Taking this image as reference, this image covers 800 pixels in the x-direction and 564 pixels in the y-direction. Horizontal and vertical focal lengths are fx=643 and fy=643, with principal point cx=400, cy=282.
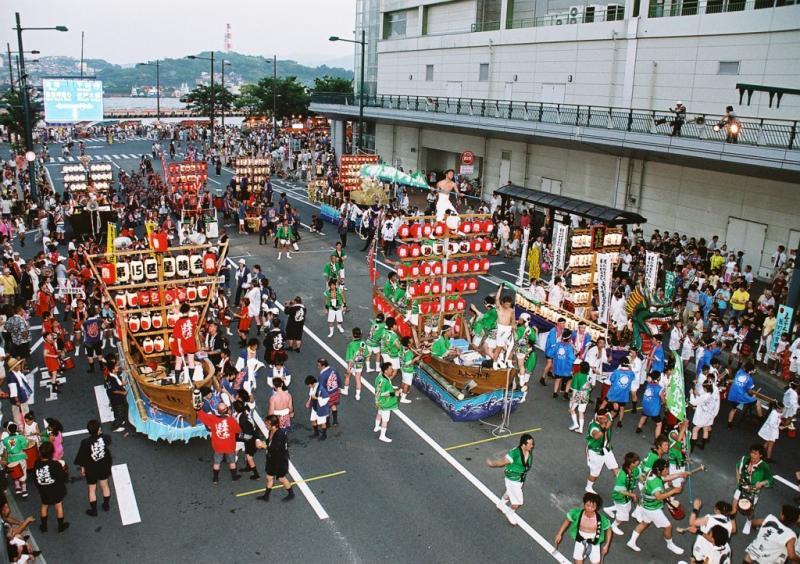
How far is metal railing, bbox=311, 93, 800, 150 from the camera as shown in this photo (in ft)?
68.7

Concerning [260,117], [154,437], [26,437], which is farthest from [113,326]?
[260,117]

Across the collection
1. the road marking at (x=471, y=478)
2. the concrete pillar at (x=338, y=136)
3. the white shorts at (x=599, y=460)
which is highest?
the concrete pillar at (x=338, y=136)

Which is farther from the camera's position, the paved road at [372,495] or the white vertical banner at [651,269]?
the white vertical banner at [651,269]

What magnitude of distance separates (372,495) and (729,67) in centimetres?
2323

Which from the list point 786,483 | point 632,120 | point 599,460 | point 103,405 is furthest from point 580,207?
point 103,405

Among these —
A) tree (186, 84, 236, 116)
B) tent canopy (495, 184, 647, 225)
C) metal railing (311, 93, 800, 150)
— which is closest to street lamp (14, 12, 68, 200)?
metal railing (311, 93, 800, 150)

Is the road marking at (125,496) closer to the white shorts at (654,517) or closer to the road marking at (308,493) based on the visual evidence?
the road marking at (308,493)

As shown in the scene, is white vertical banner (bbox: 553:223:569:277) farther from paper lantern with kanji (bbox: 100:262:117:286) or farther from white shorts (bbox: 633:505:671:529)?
paper lantern with kanji (bbox: 100:262:117:286)

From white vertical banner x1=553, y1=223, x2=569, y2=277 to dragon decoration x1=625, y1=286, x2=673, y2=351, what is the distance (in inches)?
157

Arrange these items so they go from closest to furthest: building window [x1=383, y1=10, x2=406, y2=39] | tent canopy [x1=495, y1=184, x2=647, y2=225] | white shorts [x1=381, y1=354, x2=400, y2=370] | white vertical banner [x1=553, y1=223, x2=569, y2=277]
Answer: white shorts [x1=381, y1=354, x2=400, y2=370] → tent canopy [x1=495, y1=184, x2=647, y2=225] → white vertical banner [x1=553, y1=223, x2=569, y2=277] → building window [x1=383, y1=10, x2=406, y2=39]

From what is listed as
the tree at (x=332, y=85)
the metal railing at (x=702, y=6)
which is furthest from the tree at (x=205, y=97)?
the metal railing at (x=702, y=6)

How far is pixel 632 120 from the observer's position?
2628 cm

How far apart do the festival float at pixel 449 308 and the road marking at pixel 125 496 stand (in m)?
6.41

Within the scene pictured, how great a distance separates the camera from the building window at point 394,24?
50994 mm
